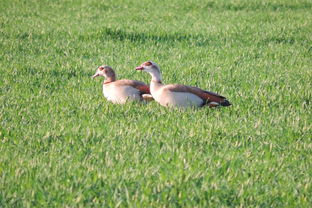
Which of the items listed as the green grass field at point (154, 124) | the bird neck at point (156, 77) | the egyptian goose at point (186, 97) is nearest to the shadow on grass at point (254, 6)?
the green grass field at point (154, 124)

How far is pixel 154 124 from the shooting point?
7.58m

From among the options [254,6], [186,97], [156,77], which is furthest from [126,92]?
[254,6]

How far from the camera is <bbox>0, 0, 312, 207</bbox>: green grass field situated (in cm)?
538

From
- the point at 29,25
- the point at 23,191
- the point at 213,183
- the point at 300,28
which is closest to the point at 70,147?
the point at 23,191

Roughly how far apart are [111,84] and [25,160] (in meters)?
3.04

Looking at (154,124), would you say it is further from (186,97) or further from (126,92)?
(126,92)

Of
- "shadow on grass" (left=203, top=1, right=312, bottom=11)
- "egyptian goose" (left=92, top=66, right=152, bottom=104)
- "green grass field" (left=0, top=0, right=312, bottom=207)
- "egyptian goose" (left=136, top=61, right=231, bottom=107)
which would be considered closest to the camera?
"green grass field" (left=0, top=0, right=312, bottom=207)

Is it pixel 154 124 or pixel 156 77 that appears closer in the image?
pixel 154 124

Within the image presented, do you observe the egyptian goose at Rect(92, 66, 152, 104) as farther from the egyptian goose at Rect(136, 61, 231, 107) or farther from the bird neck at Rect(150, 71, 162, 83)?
the egyptian goose at Rect(136, 61, 231, 107)

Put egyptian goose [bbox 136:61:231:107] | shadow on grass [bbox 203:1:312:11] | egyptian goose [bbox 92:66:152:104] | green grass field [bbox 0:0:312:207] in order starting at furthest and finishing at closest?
shadow on grass [bbox 203:1:312:11] → egyptian goose [bbox 92:66:152:104] → egyptian goose [bbox 136:61:231:107] → green grass field [bbox 0:0:312:207]

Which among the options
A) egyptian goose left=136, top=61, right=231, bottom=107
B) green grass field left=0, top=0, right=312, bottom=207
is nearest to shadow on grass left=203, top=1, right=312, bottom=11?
green grass field left=0, top=0, right=312, bottom=207

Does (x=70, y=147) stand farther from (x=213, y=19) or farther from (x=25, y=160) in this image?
(x=213, y=19)

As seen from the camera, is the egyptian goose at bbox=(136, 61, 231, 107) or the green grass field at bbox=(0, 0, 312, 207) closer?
the green grass field at bbox=(0, 0, 312, 207)

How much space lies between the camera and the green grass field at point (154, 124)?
5.38m
